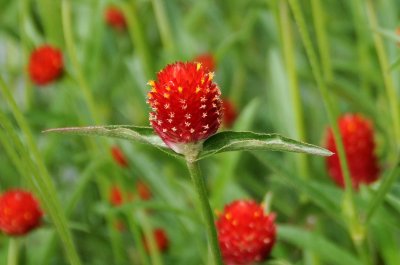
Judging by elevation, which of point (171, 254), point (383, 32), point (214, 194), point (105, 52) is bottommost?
point (171, 254)

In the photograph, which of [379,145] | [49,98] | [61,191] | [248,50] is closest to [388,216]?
[379,145]

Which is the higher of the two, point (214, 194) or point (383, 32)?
point (383, 32)

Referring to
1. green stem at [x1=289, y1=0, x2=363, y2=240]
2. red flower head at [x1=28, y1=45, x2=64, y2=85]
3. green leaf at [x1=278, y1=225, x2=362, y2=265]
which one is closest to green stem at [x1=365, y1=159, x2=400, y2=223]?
green stem at [x1=289, y1=0, x2=363, y2=240]

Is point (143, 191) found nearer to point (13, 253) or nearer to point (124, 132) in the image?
point (13, 253)

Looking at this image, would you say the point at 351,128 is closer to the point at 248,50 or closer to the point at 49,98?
the point at 248,50

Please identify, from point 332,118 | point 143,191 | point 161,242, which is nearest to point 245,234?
point 332,118

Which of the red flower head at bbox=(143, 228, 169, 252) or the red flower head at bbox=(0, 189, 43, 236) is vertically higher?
the red flower head at bbox=(0, 189, 43, 236)

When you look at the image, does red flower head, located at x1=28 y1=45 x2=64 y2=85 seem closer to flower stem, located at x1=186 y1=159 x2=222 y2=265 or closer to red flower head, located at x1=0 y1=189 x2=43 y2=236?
red flower head, located at x1=0 y1=189 x2=43 y2=236
